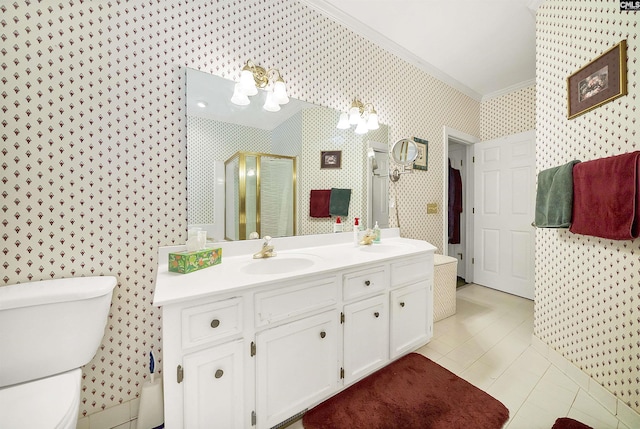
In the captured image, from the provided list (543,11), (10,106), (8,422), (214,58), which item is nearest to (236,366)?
(8,422)

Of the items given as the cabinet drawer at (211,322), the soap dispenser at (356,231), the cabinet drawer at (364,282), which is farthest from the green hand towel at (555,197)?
the cabinet drawer at (211,322)

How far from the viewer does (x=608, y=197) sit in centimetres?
129

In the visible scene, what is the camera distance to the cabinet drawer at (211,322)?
3.12 feet

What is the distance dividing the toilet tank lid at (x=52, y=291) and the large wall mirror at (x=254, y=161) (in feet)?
1.67

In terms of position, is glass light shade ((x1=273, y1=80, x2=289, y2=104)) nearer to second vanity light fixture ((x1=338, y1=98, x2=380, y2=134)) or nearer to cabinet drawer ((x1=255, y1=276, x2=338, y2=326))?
second vanity light fixture ((x1=338, y1=98, x2=380, y2=134))

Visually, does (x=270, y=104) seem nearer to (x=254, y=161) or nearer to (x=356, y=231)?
(x=254, y=161)

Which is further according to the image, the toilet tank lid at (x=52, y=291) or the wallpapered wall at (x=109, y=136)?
the wallpapered wall at (x=109, y=136)

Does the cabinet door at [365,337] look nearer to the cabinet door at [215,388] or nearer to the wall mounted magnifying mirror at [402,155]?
the cabinet door at [215,388]

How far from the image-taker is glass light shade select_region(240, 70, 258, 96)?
150cm

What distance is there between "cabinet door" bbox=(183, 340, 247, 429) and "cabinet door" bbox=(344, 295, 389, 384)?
1.98 feet

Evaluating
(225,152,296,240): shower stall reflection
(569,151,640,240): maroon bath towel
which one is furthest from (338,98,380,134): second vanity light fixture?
(569,151,640,240): maroon bath towel

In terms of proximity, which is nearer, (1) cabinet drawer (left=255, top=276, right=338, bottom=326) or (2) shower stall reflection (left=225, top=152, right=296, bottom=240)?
(1) cabinet drawer (left=255, top=276, right=338, bottom=326)

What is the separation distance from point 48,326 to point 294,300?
994mm

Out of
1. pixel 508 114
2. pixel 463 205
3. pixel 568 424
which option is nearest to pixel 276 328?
pixel 568 424
